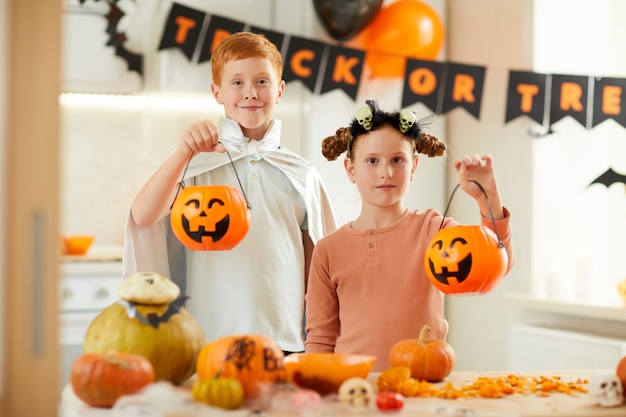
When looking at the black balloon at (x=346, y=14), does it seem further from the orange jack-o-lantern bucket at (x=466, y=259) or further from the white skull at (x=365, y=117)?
the orange jack-o-lantern bucket at (x=466, y=259)

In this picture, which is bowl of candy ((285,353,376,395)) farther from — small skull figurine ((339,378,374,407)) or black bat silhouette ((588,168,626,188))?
black bat silhouette ((588,168,626,188))

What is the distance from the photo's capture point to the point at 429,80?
3994 mm

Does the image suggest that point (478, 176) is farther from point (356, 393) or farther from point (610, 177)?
point (610, 177)

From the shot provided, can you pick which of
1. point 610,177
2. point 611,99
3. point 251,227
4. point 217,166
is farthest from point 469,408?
point 611,99

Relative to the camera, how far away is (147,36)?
4000mm

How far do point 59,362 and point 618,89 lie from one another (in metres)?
3.14

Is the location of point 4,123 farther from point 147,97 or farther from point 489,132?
point 489,132

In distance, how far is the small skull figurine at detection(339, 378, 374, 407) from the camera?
120cm

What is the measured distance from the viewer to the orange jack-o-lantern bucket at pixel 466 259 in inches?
58.3

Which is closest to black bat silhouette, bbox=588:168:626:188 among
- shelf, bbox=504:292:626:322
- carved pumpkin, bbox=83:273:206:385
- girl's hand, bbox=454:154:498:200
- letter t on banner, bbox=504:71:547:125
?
shelf, bbox=504:292:626:322

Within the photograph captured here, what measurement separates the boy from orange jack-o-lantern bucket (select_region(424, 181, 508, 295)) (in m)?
0.53

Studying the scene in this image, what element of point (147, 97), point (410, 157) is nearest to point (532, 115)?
point (147, 97)

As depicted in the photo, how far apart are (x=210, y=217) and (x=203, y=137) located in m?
0.17

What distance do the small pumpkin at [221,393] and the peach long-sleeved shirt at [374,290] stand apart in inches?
24.9
